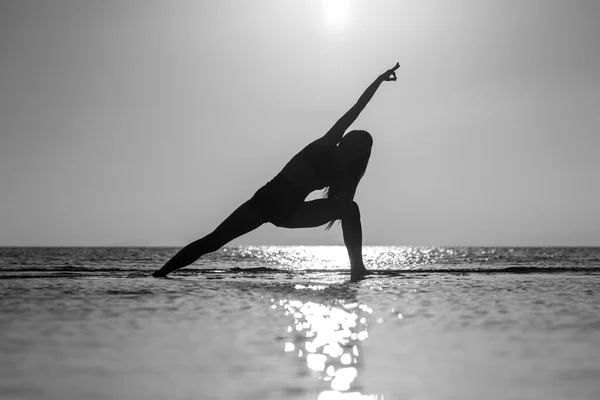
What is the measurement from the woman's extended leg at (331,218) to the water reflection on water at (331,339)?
10.8 ft

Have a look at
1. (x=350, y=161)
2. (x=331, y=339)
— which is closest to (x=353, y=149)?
(x=350, y=161)

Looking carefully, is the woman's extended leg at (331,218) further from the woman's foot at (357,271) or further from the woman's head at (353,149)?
the woman's head at (353,149)

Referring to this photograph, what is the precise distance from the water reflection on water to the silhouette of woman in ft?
10.9

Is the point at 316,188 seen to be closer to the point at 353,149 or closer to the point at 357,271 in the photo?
the point at 353,149

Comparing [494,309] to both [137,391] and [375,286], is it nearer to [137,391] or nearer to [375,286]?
[375,286]

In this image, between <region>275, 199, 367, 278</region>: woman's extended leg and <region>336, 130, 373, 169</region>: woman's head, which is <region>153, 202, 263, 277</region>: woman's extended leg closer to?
<region>275, 199, 367, 278</region>: woman's extended leg

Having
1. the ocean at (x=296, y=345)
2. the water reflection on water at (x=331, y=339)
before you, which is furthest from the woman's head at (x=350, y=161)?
the water reflection on water at (x=331, y=339)

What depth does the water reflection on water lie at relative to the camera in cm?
311

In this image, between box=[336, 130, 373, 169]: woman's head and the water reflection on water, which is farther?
box=[336, 130, 373, 169]: woman's head

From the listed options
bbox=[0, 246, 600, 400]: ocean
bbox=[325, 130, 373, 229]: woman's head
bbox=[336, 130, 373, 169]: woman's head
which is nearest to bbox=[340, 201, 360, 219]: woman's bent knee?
bbox=[325, 130, 373, 229]: woman's head

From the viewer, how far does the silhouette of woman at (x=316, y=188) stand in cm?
962

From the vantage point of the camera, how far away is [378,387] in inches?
120

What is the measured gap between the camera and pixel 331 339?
13.7 feet

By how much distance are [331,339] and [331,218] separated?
5.66m
